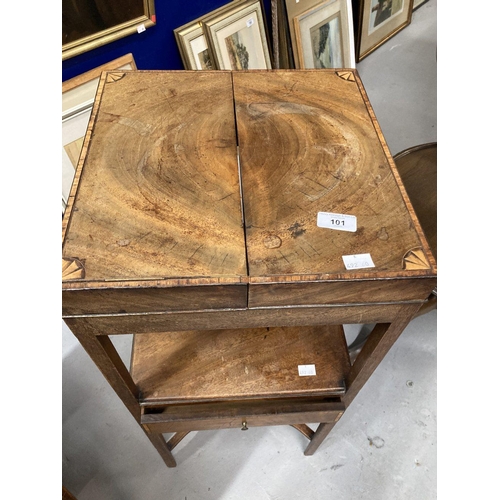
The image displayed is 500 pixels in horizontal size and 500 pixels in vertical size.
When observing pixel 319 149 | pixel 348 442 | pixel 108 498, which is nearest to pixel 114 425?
pixel 108 498

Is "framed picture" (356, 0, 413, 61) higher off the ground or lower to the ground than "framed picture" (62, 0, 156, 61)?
lower

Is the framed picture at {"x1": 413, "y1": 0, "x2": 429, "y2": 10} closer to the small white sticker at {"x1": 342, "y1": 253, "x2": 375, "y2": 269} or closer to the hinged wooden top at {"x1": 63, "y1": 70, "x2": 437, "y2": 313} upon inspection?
the hinged wooden top at {"x1": 63, "y1": 70, "x2": 437, "y2": 313}

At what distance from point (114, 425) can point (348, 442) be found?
2.44 ft

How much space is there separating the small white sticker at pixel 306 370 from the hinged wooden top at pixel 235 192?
0.37m

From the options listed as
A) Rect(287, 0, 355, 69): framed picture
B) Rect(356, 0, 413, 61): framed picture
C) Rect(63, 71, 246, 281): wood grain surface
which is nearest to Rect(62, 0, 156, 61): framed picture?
Rect(63, 71, 246, 281): wood grain surface

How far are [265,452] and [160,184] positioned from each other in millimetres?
958

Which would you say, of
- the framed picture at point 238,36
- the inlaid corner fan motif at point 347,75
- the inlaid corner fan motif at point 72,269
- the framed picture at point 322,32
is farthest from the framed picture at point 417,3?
the inlaid corner fan motif at point 72,269

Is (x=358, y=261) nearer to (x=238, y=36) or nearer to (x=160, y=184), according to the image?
(x=160, y=184)

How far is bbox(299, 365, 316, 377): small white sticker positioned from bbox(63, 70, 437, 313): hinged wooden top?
375 mm

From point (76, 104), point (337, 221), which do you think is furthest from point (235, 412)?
point (76, 104)

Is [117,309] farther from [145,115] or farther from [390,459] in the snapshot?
[390,459]

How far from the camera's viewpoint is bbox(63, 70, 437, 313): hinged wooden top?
656 millimetres

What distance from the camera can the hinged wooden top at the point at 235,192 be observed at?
656mm

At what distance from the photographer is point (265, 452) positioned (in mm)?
1329
